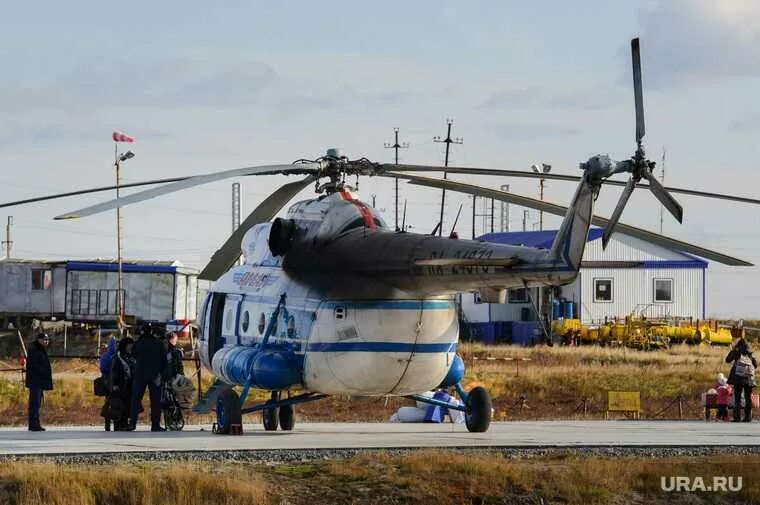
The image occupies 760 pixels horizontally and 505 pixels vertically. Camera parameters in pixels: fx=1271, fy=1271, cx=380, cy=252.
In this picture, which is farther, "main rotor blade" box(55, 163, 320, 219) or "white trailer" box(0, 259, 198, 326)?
"white trailer" box(0, 259, 198, 326)

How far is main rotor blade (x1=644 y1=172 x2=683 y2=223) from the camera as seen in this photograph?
54.9ft

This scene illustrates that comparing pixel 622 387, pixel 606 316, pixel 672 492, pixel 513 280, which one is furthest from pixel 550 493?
pixel 606 316

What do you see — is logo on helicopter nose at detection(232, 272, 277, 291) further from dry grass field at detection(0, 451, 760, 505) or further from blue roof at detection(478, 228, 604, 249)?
blue roof at detection(478, 228, 604, 249)

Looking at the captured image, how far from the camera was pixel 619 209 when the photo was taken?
17031mm

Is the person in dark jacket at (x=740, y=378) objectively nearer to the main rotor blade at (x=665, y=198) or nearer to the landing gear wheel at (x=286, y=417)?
the landing gear wheel at (x=286, y=417)

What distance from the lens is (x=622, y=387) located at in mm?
43188

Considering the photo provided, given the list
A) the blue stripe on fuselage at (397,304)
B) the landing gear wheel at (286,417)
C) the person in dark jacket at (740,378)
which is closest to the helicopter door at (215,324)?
the landing gear wheel at (286,417)

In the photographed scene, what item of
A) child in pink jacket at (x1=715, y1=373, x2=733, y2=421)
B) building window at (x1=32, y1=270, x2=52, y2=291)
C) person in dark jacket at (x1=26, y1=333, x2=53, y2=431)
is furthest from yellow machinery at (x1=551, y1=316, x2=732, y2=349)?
person in dark jacket at (x1=26, y1=333, x2=53, y2=431)

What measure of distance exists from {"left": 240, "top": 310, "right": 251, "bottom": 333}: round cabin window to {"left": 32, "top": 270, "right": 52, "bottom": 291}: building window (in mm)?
46641

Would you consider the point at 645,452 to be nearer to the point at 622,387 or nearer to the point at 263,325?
the point at 263,325

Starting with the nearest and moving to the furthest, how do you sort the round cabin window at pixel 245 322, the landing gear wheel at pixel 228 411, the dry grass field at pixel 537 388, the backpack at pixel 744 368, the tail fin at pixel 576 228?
1. the tail fin at pixel 576 228
2. the landing gear wheel at pixel 228 411
3. the round cabin window at pixel 245 322
4. the backpack at pixel 744 368
5. the dry grass field at pixel 537 388

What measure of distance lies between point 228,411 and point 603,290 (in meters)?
49.9

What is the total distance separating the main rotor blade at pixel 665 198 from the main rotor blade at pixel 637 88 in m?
0.61

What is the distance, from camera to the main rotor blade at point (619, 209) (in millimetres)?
16984
